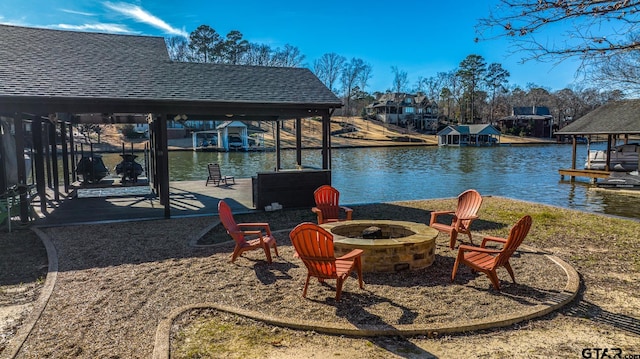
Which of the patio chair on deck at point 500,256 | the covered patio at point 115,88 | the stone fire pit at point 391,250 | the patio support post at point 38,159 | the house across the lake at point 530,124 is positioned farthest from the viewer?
the house across the lake at point 530,124

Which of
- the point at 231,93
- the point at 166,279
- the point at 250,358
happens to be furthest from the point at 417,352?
the point at 231,93

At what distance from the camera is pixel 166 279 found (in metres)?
4.91

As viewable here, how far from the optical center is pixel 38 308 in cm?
403

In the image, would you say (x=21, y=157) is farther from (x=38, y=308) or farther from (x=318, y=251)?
(x=318, y=251)

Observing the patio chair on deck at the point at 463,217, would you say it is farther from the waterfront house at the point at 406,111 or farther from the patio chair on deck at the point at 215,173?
the waterfront house at the point at 406,111

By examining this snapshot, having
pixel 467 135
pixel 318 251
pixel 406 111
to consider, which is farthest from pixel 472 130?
pixel 318 251

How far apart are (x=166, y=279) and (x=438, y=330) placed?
3069 mm

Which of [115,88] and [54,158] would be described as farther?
[54,158]

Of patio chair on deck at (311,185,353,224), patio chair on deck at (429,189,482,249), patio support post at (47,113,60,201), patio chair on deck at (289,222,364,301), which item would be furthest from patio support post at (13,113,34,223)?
patio chair on deck at (429,189,482,249)

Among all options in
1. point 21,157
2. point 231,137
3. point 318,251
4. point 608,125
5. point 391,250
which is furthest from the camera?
point 231,137

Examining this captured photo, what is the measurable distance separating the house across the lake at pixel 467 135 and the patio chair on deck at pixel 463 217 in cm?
5068

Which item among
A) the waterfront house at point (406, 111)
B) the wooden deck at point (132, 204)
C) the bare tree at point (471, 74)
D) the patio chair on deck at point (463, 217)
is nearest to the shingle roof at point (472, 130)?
the waterfront house at point (406, 111)

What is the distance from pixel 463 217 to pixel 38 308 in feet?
18.4

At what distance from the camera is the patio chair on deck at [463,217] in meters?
6.25
